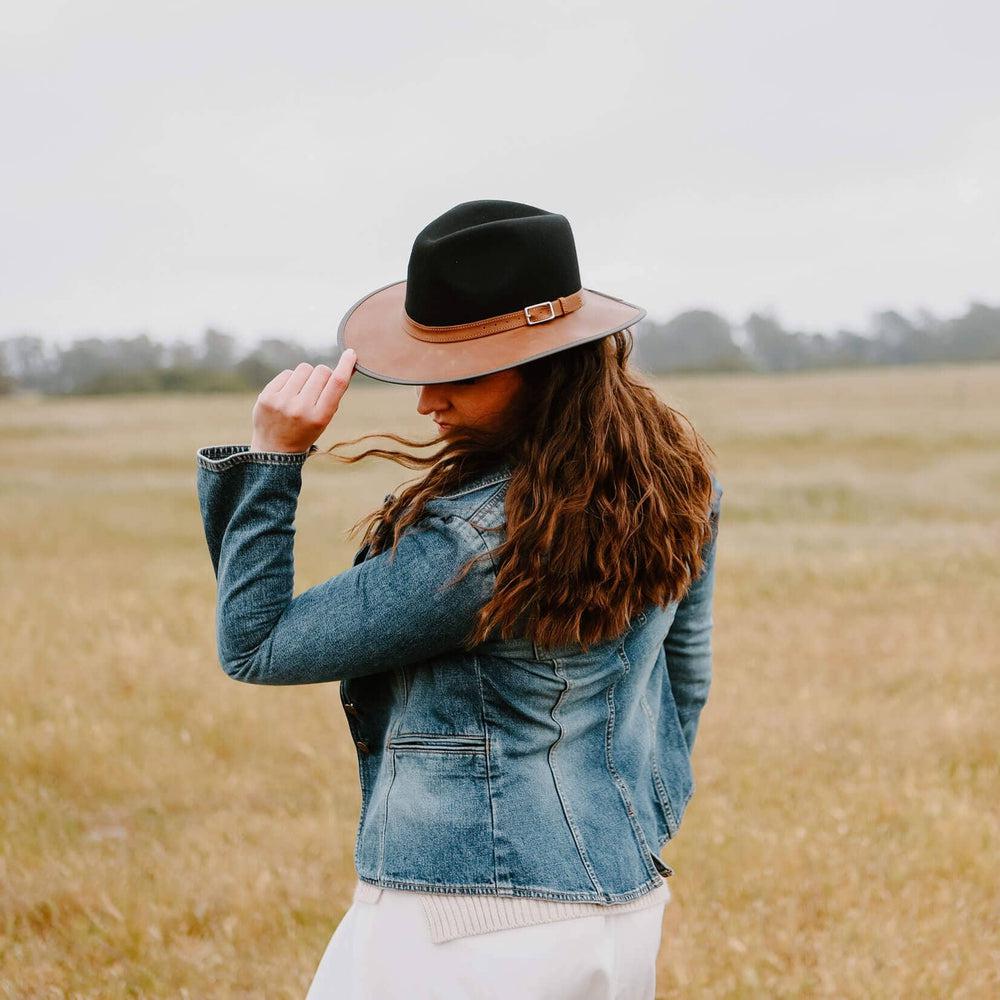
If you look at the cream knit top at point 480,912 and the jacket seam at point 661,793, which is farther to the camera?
the jacket seam at point 661,793

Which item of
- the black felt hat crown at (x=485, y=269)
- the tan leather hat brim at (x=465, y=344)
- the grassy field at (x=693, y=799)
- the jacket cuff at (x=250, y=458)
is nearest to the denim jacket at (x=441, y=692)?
the jacket cuff at (x=250, y=458)

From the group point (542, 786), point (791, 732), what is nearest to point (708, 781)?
point (791, 732)

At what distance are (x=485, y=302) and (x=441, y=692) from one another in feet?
2.35

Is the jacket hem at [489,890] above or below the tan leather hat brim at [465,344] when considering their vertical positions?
below

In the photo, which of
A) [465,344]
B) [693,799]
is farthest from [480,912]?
[693,799]

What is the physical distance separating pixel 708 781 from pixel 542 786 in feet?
15.6

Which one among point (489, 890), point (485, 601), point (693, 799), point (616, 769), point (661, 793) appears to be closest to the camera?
point (485, 601)

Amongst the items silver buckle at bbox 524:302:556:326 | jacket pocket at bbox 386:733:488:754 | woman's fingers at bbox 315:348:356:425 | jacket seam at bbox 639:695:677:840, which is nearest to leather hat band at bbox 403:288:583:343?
silver buckle at bbox 524:302:556:326

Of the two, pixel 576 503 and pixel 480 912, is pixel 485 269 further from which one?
pixel 480 912

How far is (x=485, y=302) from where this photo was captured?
2.16 meters

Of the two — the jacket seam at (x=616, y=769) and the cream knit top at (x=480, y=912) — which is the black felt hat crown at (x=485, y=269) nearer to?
the jacket seam at (x=616, y=769)

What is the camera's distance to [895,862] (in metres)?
5.50

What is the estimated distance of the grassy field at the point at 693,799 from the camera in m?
4.69

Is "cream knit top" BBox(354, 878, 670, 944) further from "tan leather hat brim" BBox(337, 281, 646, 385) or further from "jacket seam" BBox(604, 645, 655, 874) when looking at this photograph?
"tan leather hat brim" BBox(337, 281, 646, 385)
